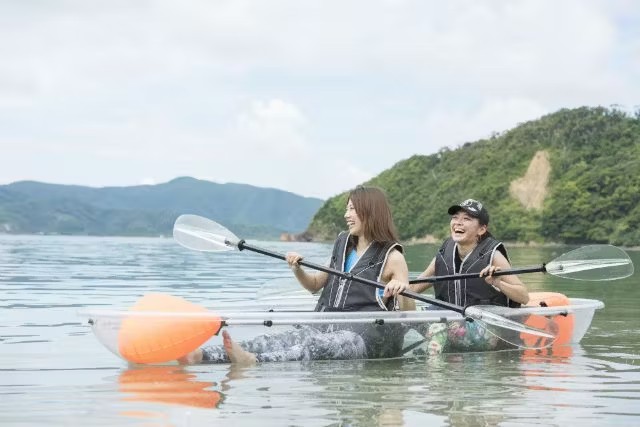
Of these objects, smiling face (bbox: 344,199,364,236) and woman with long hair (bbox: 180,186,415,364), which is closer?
woman with long hair (bbox: 180,186,415,364)

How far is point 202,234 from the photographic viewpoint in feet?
26.4

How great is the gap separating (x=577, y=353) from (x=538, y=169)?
88.1 meters

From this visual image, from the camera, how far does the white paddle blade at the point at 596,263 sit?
27.5 ft

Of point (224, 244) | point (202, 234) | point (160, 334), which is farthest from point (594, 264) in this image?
point (160, 334)

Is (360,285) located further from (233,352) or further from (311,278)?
(233,352)

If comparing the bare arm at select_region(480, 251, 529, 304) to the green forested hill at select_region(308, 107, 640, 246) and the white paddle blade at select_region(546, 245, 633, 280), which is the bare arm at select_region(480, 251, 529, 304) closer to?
the white paddle blade at select_region(546, 245, 633, 280)

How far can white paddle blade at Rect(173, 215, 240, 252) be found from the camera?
314 inches

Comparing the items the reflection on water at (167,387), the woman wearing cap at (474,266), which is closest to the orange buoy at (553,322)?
the woman wearing cap at (474,266)

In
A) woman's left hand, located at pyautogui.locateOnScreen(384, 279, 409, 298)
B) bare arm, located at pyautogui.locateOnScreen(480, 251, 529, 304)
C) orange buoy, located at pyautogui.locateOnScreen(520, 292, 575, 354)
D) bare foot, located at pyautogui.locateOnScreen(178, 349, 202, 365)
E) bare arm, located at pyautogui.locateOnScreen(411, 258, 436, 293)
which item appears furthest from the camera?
bare arm, located at pyautogui.locateOnScreen(411, 258, 436, 293)

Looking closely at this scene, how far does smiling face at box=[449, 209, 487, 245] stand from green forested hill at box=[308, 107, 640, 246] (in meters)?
67.9

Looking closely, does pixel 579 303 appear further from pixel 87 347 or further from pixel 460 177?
pixel 460 177

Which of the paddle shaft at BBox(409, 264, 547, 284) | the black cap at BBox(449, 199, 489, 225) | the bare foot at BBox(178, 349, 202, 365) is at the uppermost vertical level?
the black cap at BBox(449, 199, 489, 225)

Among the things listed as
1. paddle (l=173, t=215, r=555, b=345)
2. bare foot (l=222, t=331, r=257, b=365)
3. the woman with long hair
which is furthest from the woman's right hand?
bare foot (l=222, t=331, r=257, b=365)

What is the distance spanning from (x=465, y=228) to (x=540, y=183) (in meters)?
87.1
